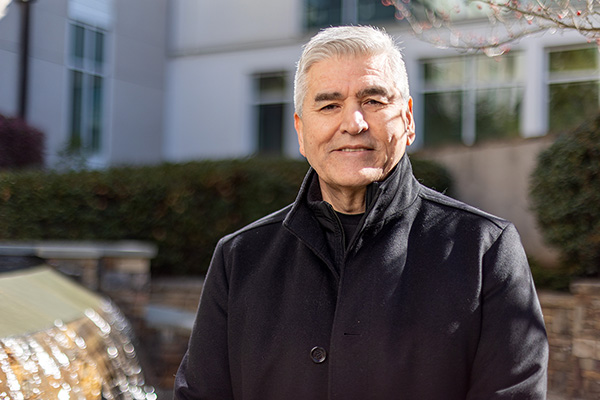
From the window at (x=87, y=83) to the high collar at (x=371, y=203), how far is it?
11463mm

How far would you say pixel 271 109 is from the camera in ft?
45.1

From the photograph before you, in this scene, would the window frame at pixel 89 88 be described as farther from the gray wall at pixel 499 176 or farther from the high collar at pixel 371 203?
the high collar at pixel 371 203

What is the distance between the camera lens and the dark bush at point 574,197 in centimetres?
502

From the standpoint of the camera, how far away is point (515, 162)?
290 inches

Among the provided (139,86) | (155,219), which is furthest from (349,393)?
(139,86)

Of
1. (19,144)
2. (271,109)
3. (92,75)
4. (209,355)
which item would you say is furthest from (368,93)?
(92,75)

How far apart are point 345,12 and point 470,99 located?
293 centimetres

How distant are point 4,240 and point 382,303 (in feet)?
22.2

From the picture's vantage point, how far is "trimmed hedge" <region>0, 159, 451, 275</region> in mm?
7270

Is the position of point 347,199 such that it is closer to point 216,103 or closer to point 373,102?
point 373,102

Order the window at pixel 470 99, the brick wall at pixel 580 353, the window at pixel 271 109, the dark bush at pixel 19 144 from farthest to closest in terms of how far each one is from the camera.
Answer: the window at pixel 271 109 → the window at pixel 470 99 → the dark bush at pixel 19 144 → the brick wall at pixel 580 353

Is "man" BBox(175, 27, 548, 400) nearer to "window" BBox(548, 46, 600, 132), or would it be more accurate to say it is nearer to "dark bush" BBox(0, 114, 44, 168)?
"dark bush" BBox(0, 114, 44, 168)

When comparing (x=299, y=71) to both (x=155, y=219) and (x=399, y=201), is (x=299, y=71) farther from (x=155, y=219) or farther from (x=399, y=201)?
(x=155, y=219)

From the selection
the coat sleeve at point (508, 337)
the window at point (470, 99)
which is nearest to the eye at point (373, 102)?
the coat sleeve at point (508, 337)
